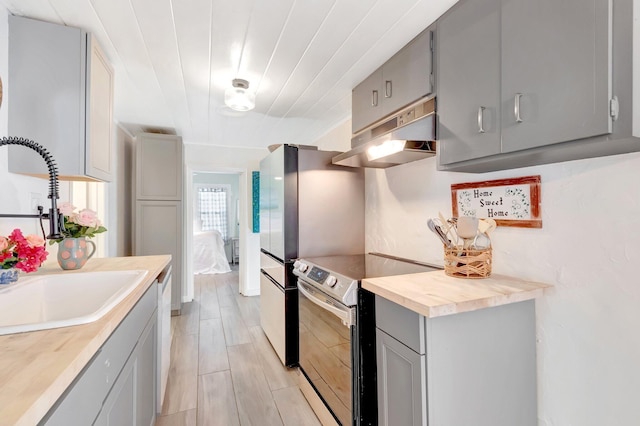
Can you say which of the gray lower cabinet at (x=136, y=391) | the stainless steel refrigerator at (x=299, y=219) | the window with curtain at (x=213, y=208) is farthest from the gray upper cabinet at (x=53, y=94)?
the window with curtain at (x=213, y=208)

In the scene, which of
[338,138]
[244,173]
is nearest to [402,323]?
[338,138]

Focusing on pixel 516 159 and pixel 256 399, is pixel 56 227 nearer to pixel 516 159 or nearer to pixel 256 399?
pixel 256 399

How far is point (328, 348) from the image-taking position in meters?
1.67

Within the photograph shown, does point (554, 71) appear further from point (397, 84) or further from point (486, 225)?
point (397, 84)

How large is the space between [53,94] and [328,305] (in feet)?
5.76

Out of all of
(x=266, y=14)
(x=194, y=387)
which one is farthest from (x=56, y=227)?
(x=194, y=387)

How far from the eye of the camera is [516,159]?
113 cm

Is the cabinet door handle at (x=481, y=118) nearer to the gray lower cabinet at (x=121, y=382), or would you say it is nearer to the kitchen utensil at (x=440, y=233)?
the kitchen utensil at (x=440, y=233)

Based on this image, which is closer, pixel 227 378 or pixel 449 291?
pixel 449 291

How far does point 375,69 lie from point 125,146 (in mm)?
2989

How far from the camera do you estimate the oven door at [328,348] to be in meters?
1.44

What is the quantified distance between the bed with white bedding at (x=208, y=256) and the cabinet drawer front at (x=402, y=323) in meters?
5.15

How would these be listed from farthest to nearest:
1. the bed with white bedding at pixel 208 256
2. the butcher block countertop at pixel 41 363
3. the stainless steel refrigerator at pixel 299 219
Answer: the bed with white bedding at pixel 208 256 < the stainless steel refrigerator at pixel 299 219 < the butcher block countertop at pixel 41 363

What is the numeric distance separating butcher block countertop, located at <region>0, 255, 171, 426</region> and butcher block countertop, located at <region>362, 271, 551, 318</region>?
0.93 m
